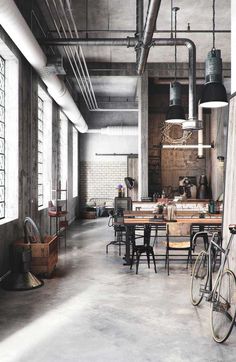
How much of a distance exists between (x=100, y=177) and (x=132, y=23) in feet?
26.4

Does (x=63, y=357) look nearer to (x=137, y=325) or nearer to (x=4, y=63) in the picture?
(x=137, y=325)

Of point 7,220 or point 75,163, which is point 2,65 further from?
point 75,163

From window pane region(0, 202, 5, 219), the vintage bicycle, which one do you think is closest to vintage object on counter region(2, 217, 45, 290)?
window pane region(0, 202, 5, 219)

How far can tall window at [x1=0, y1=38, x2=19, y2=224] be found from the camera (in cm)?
618

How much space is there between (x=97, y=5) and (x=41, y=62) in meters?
1.87

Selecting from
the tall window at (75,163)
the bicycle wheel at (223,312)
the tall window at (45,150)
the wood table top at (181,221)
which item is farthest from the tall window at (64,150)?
the bicycle wheel at (223,312)

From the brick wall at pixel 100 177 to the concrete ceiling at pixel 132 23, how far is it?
5375mm

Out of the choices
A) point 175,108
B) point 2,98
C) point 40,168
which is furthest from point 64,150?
point 175,108

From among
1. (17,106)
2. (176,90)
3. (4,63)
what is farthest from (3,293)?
(176,90)

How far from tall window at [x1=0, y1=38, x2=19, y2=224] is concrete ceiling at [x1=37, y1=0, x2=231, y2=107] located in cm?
171

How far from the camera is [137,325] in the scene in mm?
3852

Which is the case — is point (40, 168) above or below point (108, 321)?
above

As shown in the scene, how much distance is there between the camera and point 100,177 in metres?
15.4

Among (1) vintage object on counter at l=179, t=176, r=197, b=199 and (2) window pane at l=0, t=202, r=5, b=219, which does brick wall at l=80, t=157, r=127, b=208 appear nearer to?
(1) vintage object on counter at l=179, t=176, r=197, b=199
